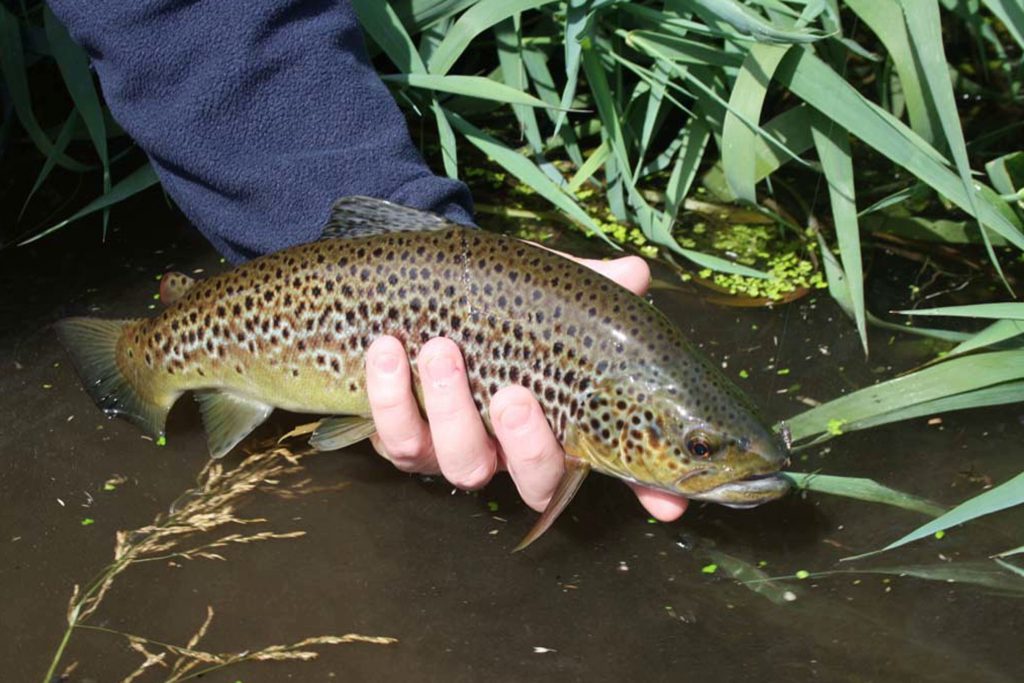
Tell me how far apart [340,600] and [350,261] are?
0.77 meters

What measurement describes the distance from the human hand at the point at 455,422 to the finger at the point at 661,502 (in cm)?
24

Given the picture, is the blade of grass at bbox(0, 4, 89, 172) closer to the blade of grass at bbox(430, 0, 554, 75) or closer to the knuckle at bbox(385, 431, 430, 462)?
the blade of grass at bbox(430, 0, 554, 75)

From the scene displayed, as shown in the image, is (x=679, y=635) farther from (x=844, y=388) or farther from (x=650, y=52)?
(x=650, y=52)

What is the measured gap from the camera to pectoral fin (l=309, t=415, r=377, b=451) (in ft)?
9.62

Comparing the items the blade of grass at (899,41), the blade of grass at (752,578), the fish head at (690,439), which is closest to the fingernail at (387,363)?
the fish head at (690,439)

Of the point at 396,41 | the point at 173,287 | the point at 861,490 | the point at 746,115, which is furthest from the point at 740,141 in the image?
the point at 173,287

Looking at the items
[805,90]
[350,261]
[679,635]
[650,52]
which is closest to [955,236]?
[805,90]

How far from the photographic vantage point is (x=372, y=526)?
3125 millimetres

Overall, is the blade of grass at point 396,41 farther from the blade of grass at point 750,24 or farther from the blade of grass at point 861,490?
the blade of grass at point 861,490

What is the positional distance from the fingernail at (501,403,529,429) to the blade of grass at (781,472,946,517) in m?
0.74

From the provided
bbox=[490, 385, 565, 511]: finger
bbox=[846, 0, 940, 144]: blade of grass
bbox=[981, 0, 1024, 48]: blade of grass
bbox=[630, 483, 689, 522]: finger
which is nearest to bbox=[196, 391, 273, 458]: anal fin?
bbox=[490, 385, 565, 511]: finger

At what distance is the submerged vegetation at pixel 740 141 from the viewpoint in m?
3.31

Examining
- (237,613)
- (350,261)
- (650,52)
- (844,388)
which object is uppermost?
(650,52)

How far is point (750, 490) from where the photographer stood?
2.69 meters
